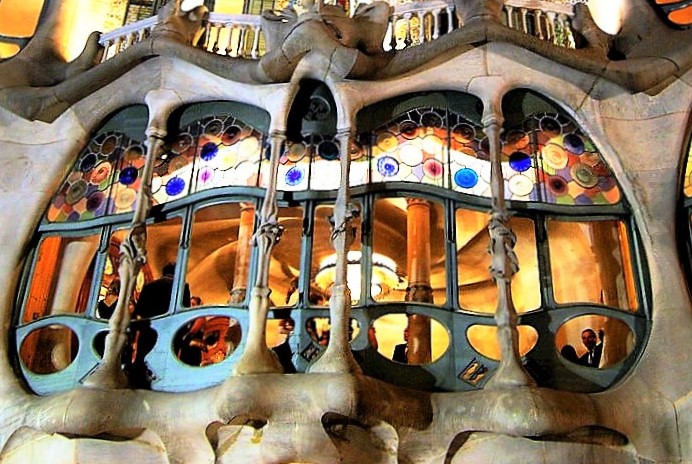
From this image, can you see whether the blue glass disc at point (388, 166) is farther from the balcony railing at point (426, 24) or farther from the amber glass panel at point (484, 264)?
the amber glass panel at point (484, 264)

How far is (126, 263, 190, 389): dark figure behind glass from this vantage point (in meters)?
7.27

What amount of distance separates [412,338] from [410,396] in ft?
4.28

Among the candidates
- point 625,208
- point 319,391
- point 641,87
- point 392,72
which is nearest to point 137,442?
point 319,391

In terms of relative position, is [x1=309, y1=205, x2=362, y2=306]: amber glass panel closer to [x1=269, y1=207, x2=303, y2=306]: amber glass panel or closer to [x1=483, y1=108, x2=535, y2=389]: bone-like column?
[x1=269, y1=207, x2=303, y2=306]: amber glass panel

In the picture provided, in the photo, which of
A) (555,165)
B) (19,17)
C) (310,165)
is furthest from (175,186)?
(555,165)

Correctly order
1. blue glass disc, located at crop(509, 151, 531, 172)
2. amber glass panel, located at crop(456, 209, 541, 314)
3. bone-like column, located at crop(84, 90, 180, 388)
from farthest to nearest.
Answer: amber glass panel, located at crop(456, 209, 541, 314)
blue glass disc, located at crop(509, 151, 531, 172)
bone-like column, located at crop(84, 90, 180, 388)

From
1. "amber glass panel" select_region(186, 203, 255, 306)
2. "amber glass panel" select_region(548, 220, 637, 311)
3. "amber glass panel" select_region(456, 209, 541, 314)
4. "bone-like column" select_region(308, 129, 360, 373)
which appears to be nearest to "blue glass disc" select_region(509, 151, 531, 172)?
"amber glass panel" select_region(548, 220, 637, 311)

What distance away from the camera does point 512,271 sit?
7004 mm

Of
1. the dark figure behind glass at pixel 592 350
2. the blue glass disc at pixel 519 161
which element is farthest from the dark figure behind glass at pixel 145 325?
the dark figure behind glass at pixel 592 350

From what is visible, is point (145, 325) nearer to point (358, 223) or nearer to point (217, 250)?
point (358, 223)

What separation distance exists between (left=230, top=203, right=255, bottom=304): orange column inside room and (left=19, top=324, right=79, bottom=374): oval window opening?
1796mm

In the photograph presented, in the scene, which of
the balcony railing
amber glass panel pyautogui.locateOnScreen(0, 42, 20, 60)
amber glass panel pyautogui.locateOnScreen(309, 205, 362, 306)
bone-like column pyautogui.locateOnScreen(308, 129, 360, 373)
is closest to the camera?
bone-like column pyautogui.locateOnScreen(308, 129, 360, 373)

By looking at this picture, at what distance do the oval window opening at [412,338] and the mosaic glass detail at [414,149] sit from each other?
1348mm

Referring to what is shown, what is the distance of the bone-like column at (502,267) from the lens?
6.59 metres
